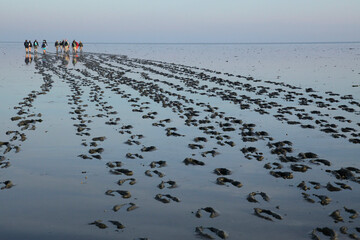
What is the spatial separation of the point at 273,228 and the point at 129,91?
66.5 feet

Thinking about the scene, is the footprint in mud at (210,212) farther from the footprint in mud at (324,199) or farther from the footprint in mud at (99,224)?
the footprint in mud at (324,199)

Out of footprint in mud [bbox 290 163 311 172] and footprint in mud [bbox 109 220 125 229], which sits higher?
footprint in mud [bbox 290 163 311 172]

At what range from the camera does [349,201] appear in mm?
7938

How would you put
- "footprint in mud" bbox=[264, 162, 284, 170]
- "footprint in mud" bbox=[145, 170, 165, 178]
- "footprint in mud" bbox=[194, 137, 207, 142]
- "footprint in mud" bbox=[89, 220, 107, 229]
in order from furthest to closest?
"footprint in mud" bbox=[194, 137, 207, 142] < "footprint in mud" bbox=[264, 162, 284, 170] < "footprint in mud" bbox=[145, 170, 165, 178] < "footprint in mud" bbox=[89, 220, 107, 229]

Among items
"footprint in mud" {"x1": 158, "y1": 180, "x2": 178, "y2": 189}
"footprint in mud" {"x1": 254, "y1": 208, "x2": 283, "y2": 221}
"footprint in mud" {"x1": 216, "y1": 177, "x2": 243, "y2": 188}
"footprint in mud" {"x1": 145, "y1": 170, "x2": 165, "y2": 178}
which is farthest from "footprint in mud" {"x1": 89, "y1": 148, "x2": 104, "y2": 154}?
"footprint in mud" {"x1": 254, "y1": 208, "x2": 283, "y2": 221}

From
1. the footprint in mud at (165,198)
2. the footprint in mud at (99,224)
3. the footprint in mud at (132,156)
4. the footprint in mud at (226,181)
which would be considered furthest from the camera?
the footprint in mud at (132,156)

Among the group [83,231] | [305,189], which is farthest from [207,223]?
[305,189]

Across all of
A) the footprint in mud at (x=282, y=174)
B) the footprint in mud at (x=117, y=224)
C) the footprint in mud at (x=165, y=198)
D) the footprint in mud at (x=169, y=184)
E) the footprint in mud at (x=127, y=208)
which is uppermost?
the footprint in mud at (x=282, y=174)

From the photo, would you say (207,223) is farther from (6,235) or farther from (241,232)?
(6,235)

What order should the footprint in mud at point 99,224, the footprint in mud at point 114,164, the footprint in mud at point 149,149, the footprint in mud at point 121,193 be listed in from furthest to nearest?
1. the footprint in mud at point 149,149
2. the footprint in mud at point 114,164
3. the footprint in mud at point 121,193
4. the footprint in mud at point 99,224

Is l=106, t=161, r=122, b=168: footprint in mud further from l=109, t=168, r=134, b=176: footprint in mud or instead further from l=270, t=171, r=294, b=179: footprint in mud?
l=270, t=171, r=294, b=179: footprint in mud

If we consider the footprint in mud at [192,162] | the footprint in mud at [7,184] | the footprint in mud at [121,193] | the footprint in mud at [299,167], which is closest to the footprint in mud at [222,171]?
the footprint in mud at [192,162]

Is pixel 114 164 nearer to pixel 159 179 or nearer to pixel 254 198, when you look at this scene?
pixel 159 179

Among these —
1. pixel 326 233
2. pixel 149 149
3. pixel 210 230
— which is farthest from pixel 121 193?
pixel 326 233
